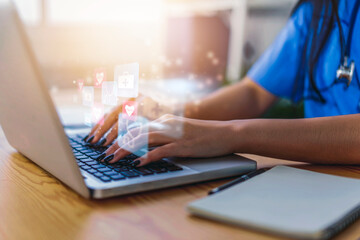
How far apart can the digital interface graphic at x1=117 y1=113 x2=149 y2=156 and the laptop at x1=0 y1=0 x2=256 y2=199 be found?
21 millimetres

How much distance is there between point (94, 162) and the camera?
51cm

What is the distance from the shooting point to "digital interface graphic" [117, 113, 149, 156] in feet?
1.70

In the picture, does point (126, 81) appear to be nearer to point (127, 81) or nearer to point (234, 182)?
point (127, 81)

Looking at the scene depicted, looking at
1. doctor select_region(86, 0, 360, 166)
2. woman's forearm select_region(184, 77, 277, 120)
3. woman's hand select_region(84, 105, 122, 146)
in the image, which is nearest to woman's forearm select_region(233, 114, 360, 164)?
doctor select_region(86, 0, 360, 166)

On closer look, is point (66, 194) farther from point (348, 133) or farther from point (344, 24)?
point (344, 24)

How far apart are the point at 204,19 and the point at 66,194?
9.49ft

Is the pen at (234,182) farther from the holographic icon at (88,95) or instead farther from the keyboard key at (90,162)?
the holographic icon at (88,95)

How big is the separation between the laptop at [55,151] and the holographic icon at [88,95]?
3.7 inches

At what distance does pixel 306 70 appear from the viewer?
1109 millimetres

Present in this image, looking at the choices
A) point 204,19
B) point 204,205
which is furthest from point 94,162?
point 204,19

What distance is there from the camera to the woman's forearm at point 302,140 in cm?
59

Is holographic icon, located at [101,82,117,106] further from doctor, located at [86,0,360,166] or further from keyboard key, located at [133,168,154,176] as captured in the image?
keyboard key, located at [133,168,154,176]

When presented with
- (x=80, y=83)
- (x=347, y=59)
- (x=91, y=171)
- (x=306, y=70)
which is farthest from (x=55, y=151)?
(x=306, y=70)

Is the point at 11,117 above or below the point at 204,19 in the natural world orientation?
below
